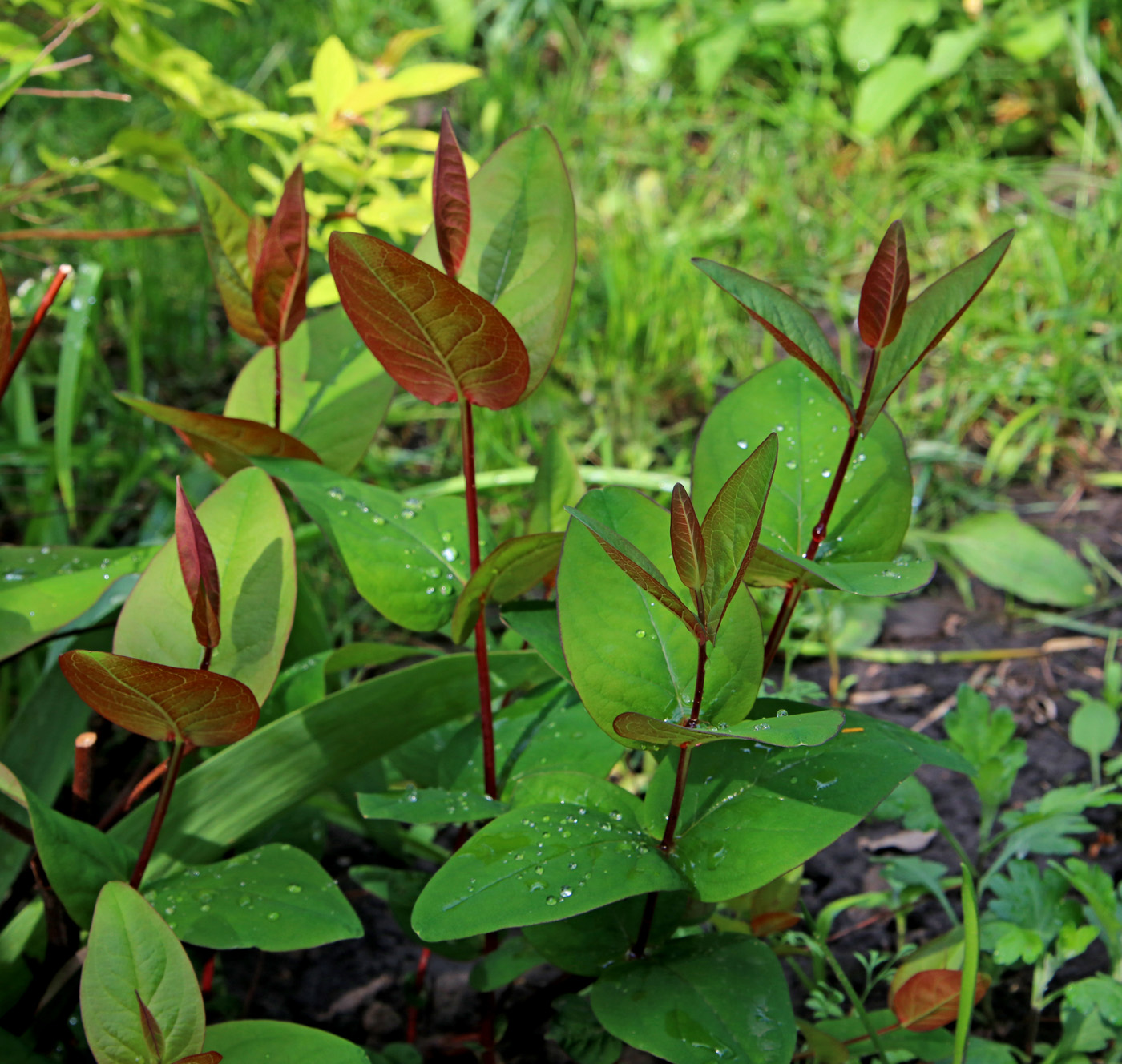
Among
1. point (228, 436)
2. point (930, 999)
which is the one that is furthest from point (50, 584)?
point (930, 999)

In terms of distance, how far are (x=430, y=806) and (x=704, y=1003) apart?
0.25m

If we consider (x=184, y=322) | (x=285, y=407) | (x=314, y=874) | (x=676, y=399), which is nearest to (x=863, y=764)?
(x=314, y=874)

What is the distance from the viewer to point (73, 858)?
28.3 inches

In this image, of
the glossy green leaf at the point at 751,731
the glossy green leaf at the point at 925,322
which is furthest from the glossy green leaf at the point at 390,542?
the glossy green leaf at the point at 925,322

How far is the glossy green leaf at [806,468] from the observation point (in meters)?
0.77

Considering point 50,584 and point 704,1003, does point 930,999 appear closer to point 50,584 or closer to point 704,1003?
point 704,1003

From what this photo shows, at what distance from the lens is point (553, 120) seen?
269 cm

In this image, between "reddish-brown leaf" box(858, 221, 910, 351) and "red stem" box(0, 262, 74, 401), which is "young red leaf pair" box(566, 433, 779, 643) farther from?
"red stem" box(0, 262, 74, 401)

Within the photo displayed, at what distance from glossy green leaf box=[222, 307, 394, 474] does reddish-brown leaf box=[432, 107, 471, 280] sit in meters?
0.26

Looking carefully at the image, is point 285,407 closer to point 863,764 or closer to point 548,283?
point 548,283

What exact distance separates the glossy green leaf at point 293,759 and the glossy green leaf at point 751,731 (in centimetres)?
28

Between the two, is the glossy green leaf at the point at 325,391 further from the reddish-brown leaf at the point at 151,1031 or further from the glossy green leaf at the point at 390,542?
the reddish-brown leaf at the point at 151,1031

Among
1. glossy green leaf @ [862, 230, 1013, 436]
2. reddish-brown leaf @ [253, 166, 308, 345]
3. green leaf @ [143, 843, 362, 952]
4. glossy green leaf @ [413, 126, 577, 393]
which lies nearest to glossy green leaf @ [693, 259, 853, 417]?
glossy green leaf @ [862, 230, 1013, 436]

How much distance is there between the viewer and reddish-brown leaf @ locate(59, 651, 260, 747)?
631 millimetres
